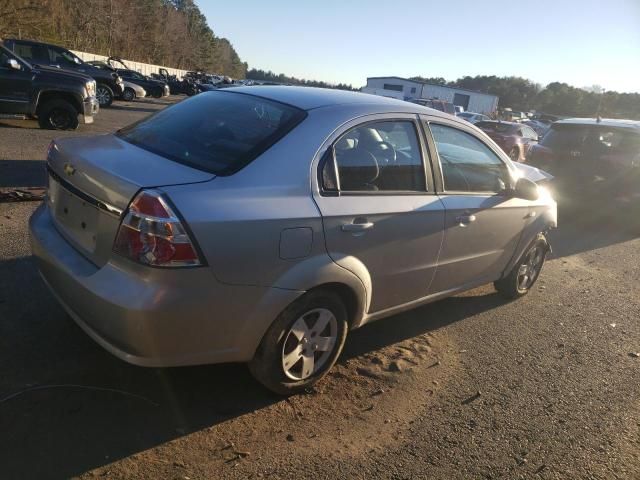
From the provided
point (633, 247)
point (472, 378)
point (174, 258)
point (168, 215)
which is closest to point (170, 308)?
point (174, 258)

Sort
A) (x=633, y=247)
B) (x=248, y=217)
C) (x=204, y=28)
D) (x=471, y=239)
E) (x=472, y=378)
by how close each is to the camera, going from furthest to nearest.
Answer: (x=204, y=28) → (x=633, y=247) → (x=471, y=239) → (x=472, y=378) → (x=248, y=217)

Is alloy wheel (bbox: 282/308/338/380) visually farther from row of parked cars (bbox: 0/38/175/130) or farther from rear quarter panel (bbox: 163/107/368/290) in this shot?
row of parked cars (bbox: 0/38/175/130)

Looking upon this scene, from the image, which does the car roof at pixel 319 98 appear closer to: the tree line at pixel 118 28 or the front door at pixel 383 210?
the front door at pixel 383 210

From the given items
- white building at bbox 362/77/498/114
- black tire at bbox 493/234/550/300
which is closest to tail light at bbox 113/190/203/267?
black tire at bbox 493/234/550/300

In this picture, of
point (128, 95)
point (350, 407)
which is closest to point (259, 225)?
point (350, 407)

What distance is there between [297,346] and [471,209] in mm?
1721

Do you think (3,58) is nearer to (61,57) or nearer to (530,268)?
(61,57)

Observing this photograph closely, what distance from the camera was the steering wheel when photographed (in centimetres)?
331

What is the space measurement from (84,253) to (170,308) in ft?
2.31

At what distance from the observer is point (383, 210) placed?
3.13 metres

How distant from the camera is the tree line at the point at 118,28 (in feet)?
114

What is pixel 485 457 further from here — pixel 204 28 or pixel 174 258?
pixel 204 28

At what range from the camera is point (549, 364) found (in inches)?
156

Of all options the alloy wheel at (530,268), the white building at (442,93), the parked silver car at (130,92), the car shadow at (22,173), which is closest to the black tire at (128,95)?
the parked silver car at (130,92)
